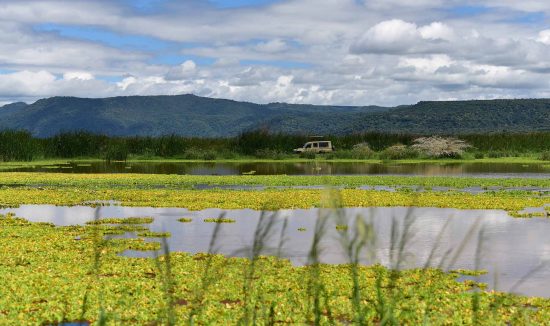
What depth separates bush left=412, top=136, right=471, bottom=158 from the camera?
67.1m

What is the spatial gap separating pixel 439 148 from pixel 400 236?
52.3 metres

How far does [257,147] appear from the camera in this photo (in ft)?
230

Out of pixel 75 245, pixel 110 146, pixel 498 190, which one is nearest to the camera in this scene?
pixel 75 245

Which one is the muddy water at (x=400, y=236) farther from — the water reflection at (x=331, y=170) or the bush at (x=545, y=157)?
the bush at (x=545, y=157)

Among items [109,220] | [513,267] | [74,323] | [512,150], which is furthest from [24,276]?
[512,150]

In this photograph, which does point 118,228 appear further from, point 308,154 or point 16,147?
point 308,154

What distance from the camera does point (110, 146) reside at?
219 feet

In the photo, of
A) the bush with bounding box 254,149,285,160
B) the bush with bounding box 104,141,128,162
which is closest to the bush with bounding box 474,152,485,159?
the bush with bounding box 254,149,285,160

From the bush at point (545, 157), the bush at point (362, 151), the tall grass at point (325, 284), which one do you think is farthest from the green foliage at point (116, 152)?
the tall grass at point (325, 284)

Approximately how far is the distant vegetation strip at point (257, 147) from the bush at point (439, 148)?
104mm

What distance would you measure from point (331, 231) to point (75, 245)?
23.7 feet

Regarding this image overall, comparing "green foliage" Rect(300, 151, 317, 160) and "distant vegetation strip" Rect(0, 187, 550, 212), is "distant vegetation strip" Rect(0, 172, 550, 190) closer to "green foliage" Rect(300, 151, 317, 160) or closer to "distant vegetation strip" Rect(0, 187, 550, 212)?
"distant vegetation strip" Rect(0, 187, 550, 212)

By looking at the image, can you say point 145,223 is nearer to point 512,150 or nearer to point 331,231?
point 331,231

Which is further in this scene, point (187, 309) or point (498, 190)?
point (498, 190)
